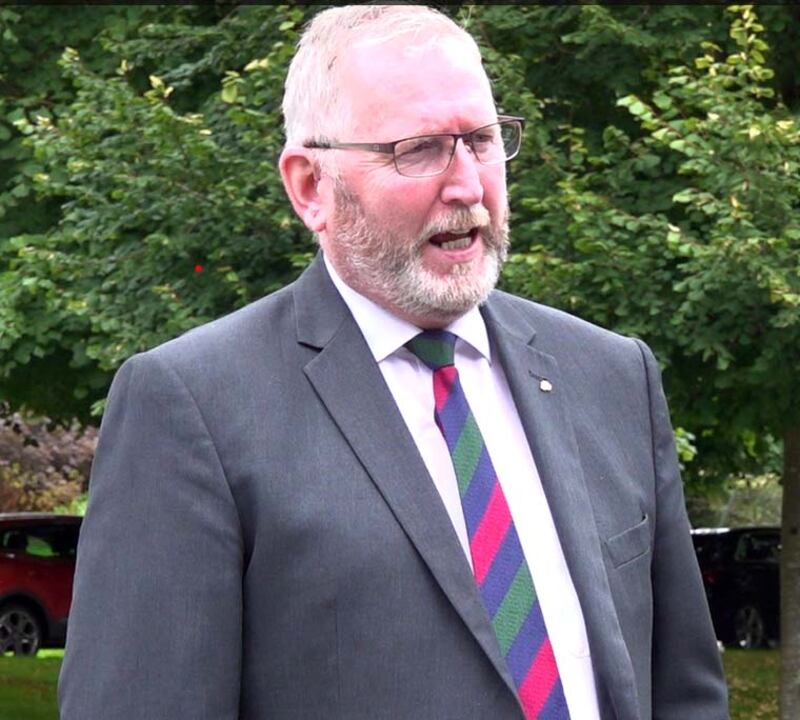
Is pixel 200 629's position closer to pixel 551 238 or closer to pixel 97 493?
pixel 97 493

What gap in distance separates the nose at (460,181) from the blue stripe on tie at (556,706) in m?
0.70

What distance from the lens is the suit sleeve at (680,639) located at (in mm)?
2691

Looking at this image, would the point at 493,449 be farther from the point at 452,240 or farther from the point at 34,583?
the point at 34,583

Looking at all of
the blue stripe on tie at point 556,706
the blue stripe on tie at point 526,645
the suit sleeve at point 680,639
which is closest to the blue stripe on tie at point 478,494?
the blue stripe on tie at point 526,645

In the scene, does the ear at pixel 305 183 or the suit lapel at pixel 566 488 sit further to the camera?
the ear at pixel 305 183

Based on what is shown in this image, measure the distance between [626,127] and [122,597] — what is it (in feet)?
27.6

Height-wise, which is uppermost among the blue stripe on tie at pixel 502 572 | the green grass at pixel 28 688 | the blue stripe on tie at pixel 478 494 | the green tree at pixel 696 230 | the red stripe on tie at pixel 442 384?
the red stripe on tie at pixel 442 384

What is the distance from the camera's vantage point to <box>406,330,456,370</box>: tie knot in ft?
8.48

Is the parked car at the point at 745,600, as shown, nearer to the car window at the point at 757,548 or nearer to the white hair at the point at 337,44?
the car window at the point at 757,548

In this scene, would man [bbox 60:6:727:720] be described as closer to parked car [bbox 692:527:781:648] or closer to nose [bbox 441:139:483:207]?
nose [bbox 441:139:483:207]

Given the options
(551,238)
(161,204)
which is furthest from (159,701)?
(161,204)

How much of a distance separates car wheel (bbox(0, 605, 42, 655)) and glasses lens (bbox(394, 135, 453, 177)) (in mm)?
18803

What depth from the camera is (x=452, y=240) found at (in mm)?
2539

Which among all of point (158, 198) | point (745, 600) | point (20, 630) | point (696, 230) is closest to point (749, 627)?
point (745, 600)
